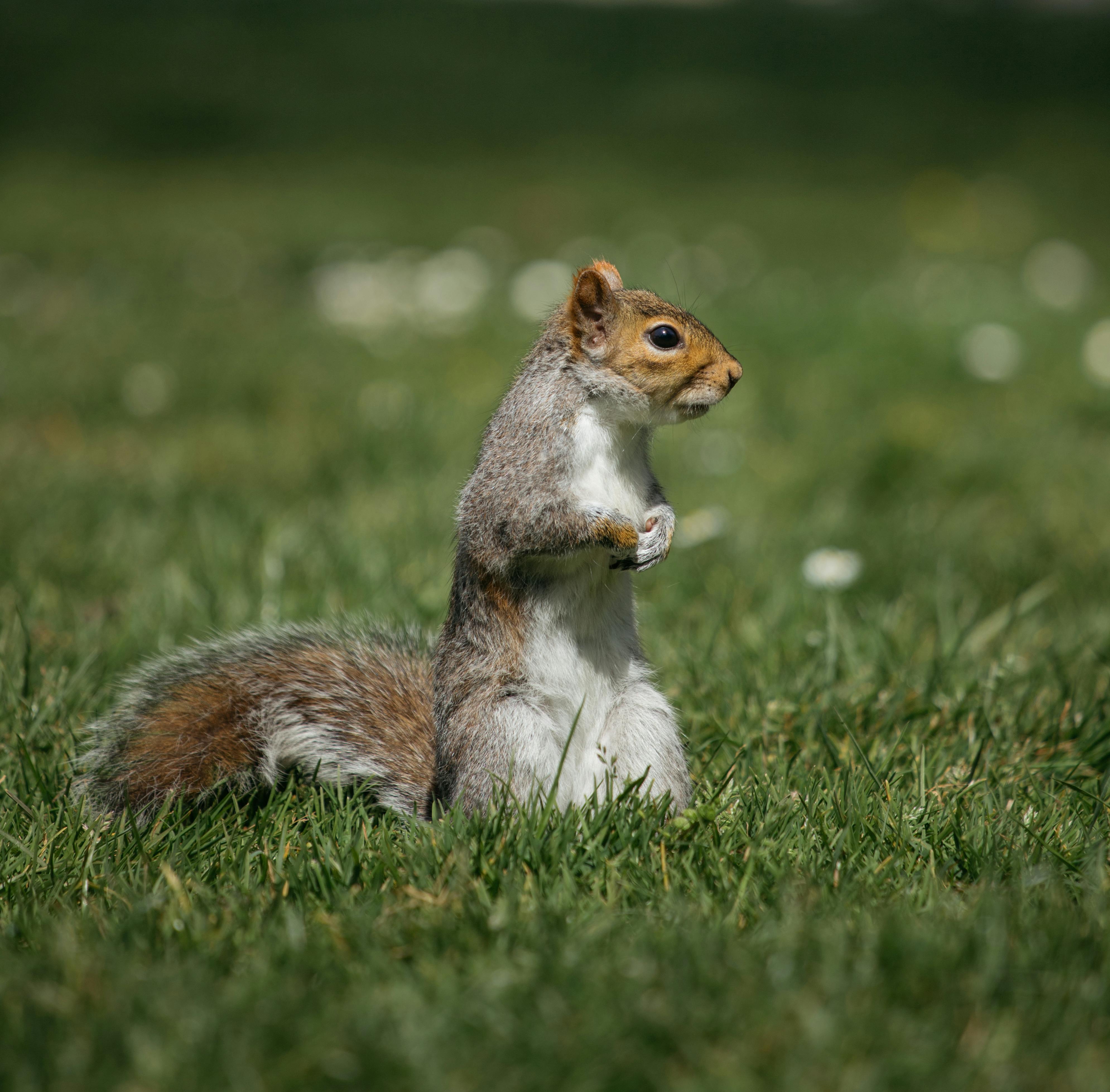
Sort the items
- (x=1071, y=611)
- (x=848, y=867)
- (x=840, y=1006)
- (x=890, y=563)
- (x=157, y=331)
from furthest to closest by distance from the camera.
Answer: (x=157, y=331) < (x=890, y=563) < (x=1071, y=611) < (x=848, y=867) < (x=840, y=1006)

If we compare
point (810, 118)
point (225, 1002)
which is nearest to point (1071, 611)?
point (225, 1002)

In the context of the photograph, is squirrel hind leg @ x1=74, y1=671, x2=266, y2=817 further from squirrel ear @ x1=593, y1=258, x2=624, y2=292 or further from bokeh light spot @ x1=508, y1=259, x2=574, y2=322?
bokeh light spot @ x1=508, y1=259, x2=574, y2=322

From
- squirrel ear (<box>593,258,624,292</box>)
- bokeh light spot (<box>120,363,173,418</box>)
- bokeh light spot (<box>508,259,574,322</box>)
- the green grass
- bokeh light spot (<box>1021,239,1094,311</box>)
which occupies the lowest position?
the green grass

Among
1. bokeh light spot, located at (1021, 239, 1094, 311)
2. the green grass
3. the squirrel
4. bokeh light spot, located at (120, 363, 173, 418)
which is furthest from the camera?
bokeh light spot, located at (1021, 239, 1094, 311)

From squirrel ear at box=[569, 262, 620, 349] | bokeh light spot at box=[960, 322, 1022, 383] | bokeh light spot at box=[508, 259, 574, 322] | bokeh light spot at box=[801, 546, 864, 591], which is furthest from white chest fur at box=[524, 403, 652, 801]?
bokeh light spot at box=[508, 259, 574, 322]

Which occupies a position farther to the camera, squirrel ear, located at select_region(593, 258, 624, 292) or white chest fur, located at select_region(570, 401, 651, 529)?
squirrel ear, located at select_region(593, 258, 624, 292)

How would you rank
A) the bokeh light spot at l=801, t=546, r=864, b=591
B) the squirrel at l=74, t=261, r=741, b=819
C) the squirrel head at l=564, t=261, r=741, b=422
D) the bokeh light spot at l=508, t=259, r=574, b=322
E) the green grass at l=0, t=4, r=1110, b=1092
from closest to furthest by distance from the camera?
the green grass at l=0, t=4, r=1110, b=1092 < the squirrel at l=74, t=261, r=741, b=819 < the squirrel head at l=564, t=261, r=741, b=422 < the bokeh light spot at l=801, t=546, r=864, b=591 < the bokeh light spot at l=508, t=259, r=574, b=322

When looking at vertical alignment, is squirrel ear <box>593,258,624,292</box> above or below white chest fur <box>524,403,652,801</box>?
above

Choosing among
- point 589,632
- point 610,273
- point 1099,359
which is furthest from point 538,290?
point 589,632

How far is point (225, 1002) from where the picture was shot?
126 centimetres

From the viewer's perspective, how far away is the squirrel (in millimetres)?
1864

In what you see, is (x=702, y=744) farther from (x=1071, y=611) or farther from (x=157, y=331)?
(x=157, y=331)

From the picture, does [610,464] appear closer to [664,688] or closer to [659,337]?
[659,337]

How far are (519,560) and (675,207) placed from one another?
10546 millimetres
